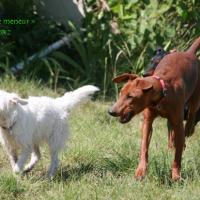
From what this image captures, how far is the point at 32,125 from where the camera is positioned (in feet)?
21.1

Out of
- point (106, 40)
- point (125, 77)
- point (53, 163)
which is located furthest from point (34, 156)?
point (106, 40)

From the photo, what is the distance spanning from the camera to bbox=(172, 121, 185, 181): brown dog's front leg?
6152 millimetres

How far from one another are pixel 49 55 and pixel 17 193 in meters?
4.94

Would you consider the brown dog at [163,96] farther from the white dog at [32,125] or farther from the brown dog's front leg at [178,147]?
the white dog at [32,125]

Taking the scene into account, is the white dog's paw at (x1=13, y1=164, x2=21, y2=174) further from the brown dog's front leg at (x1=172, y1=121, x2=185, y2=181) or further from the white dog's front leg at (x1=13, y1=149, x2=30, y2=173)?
the brown dog's front leg at (x1=172, y1=121, x2=185, y2=181)

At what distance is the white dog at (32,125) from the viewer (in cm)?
620

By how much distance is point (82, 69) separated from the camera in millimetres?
10445

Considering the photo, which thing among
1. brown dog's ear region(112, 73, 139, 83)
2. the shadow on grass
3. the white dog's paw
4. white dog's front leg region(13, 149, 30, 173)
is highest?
brown dog's ear region(112, 73, 139, 83)

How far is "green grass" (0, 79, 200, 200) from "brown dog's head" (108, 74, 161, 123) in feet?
2.09

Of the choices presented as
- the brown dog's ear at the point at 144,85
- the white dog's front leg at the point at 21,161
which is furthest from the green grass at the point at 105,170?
the brown dog's ear at the point at 144,85

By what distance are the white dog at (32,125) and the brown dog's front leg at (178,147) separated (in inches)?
39.8

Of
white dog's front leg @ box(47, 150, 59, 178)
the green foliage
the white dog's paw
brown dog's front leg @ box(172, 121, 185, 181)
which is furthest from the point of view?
the green foliage

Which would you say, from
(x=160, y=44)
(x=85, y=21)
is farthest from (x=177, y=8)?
(x=85, y=21)

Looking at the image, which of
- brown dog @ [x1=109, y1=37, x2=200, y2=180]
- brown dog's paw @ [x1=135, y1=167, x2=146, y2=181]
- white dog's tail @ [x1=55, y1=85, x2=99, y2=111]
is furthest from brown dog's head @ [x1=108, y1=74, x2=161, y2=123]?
white dog's tail @ [x1=55, y1=85, x2=99, y2=111]
